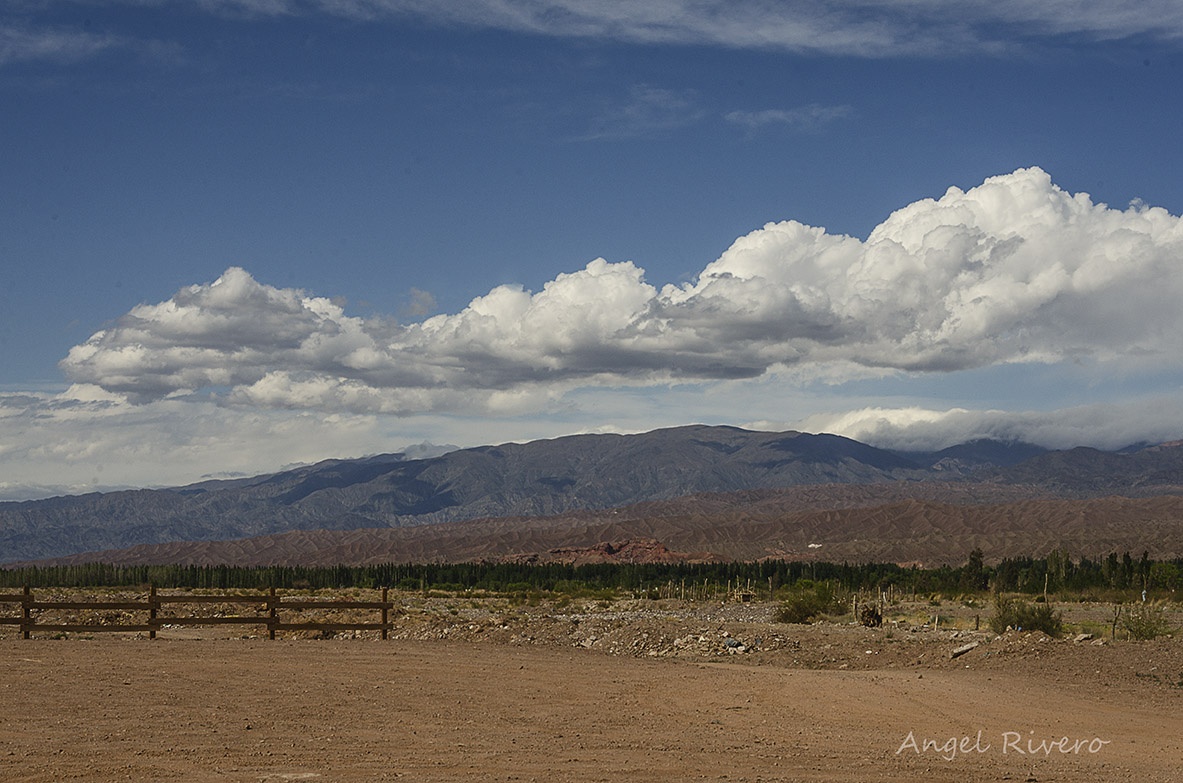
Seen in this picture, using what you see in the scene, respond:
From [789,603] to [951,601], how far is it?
29.2m

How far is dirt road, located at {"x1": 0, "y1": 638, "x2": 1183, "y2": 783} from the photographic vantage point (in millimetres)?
14531

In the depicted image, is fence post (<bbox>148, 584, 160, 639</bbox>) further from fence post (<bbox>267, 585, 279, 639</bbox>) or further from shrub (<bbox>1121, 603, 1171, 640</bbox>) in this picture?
shrub (<bbox>1121, 603, 1171, 640</bbox>)

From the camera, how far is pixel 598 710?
1975 centimetres

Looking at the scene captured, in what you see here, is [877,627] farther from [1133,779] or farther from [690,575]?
[690,575]

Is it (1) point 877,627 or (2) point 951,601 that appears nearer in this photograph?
(1) point 877,627

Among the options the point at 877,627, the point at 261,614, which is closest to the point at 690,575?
the point at 261,614

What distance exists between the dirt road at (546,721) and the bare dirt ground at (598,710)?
0.07m

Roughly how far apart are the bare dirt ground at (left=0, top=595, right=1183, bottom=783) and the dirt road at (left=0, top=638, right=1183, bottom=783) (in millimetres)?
66

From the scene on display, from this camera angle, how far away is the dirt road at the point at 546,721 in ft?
47.7

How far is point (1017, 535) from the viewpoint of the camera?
619ft

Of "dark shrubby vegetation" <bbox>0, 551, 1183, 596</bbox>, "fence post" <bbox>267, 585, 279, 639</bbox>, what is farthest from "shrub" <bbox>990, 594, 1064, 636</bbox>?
"dark shrubby vegetation" <bbox>0, 551, 1183, 596</bbox>

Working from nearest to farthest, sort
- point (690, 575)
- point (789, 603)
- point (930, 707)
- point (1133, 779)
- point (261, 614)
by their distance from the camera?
point (1133, 779) < point (930, 707) < point (789, 603) < point (261, 614) < point (690, 575)

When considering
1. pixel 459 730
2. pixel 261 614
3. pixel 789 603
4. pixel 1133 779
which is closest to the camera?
pixel 1133 779

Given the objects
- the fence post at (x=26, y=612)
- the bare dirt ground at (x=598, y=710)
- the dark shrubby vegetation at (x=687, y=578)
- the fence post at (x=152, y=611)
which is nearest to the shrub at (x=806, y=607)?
the bare dirt ground at (x=598, y=710)
